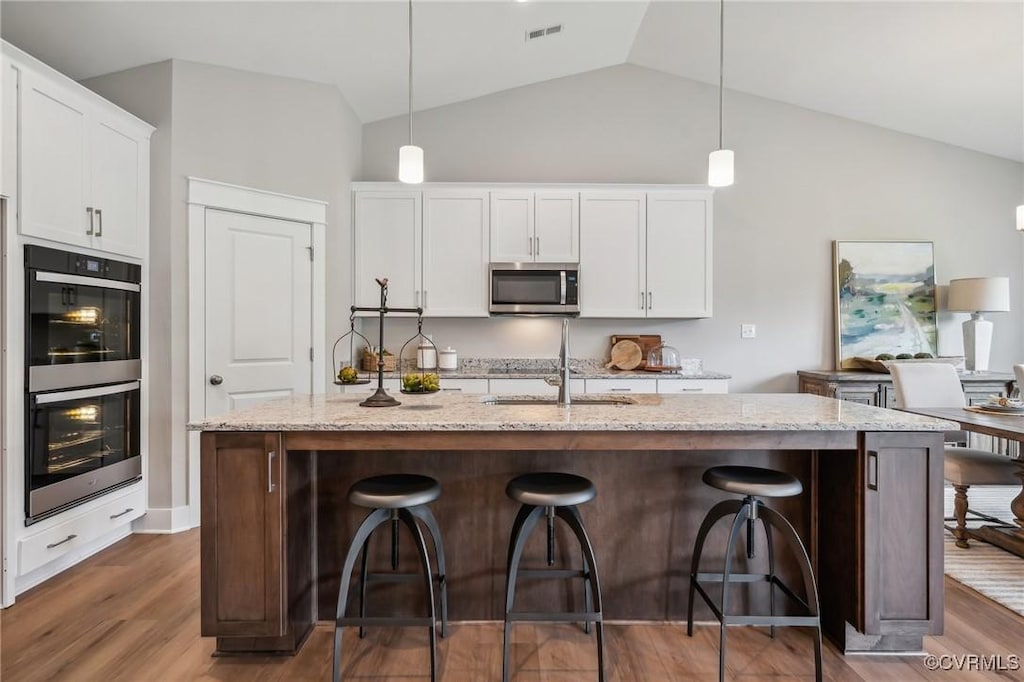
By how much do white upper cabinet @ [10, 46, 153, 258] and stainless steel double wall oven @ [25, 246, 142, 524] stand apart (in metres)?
0.15

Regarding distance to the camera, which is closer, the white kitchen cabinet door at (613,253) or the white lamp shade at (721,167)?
the white lamp shade at (721,167)

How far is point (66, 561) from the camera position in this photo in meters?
2.68

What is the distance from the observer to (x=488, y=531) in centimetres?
215

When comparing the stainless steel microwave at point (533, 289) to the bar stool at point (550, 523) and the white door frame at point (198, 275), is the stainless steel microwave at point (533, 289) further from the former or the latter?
the bar stool at point (550, 523)

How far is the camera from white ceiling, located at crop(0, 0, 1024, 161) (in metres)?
2.96

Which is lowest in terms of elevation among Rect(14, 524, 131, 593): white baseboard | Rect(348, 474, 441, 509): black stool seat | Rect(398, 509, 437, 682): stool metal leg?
Rect(14, 524, 131, 593): white baseboard

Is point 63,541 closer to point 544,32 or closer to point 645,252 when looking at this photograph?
point 645,252

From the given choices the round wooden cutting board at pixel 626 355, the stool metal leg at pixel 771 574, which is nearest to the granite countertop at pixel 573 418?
the stool metal leg at pixel 771 574

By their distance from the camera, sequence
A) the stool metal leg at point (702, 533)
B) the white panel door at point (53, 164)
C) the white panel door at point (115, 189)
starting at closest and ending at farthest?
1. the stool metal leg at point (702, 533)
2. the white panel door at point (53, 164)
3. the white panel door at point (115, 189)

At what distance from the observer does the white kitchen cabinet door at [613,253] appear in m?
4.15

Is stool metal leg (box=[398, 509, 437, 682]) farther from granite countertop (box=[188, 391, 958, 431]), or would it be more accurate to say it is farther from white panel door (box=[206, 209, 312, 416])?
white panel door (box=[206, 209, 312, 416])

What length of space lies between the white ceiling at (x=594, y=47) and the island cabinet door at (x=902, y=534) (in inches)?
116

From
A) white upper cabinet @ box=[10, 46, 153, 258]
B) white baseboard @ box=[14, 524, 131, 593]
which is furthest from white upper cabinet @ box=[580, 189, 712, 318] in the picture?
white baseboard @ box=[14, 524, 131, 593]

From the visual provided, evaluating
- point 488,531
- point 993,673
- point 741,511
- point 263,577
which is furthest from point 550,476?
point 993,673
